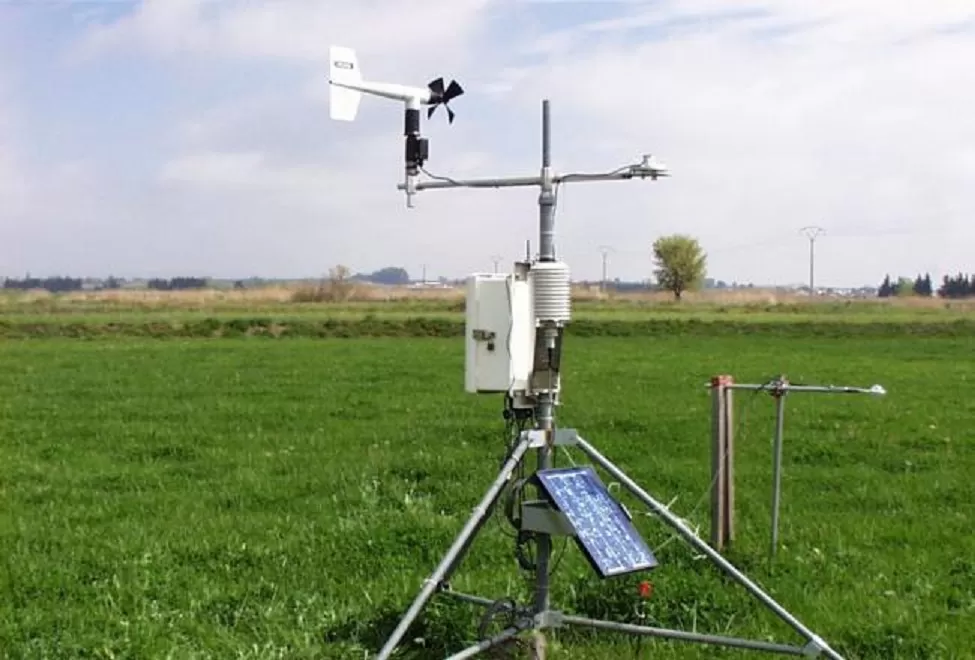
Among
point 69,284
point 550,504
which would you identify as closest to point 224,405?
point 550,504

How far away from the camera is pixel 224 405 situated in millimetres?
19141

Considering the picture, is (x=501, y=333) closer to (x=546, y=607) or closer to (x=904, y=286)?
(x=546, y=607)

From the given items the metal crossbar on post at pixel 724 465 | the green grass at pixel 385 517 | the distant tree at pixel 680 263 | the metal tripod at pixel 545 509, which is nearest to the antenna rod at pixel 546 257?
the metal tripod at pixel 545 509

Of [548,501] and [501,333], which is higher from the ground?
[501,333]

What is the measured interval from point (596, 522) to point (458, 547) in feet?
2.45

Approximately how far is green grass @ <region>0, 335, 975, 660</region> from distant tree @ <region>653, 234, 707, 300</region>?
103243 millimetres

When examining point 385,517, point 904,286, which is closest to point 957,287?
point 904,286

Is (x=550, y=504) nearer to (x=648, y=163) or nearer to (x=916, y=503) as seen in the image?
(x=648, y=163)

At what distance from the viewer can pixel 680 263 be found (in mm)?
125000

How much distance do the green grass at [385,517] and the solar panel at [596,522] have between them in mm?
1029

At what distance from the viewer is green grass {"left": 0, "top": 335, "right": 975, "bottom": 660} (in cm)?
688

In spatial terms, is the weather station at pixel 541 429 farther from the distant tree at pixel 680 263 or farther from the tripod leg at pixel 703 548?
the distant tree at pixel 680 263

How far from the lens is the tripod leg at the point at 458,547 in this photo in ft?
18.3

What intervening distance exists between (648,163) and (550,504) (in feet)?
5.88
